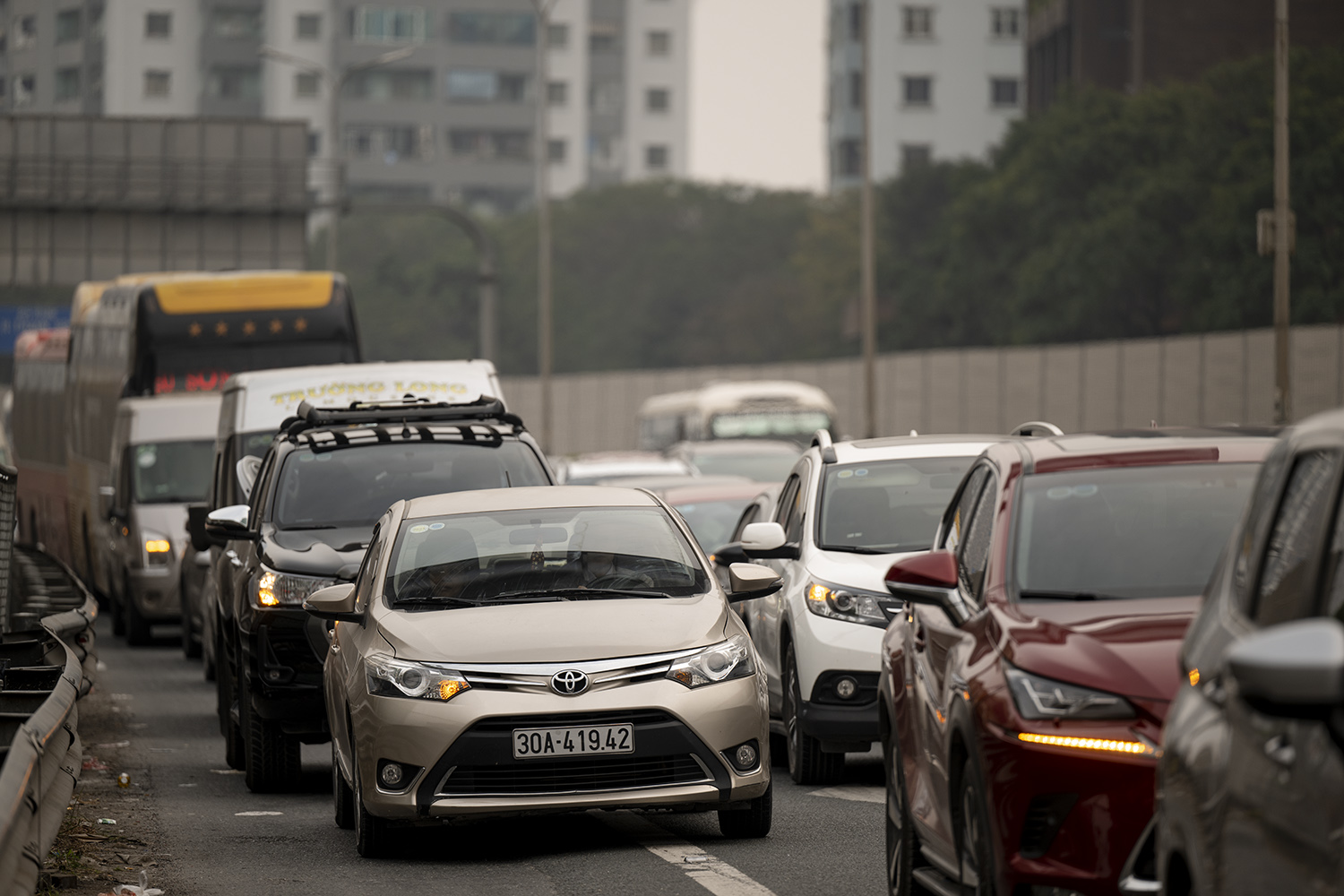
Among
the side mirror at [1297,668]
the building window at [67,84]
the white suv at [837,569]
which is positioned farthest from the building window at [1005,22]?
the side mirror at [1297,668]

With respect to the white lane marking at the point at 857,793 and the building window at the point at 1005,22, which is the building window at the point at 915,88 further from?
the white lane marking at the point at 857,793

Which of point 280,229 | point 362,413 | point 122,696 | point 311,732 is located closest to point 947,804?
point 311,732

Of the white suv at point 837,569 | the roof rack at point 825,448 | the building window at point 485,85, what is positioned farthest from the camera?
the building window at point 485,85

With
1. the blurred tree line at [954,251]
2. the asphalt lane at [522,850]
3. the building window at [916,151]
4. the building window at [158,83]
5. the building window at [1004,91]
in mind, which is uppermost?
the building window at [158,83]

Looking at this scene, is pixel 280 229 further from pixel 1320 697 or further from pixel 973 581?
pixel 1320 697

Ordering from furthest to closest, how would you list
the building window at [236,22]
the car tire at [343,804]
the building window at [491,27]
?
the building window at [491,27] → the building window at [236,22] → the car tire at [343,804]

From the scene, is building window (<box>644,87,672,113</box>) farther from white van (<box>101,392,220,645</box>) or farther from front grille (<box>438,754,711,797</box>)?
front grille (<box>438,754,711,797</box>)

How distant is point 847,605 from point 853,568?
258 mm

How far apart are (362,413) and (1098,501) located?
749 cm

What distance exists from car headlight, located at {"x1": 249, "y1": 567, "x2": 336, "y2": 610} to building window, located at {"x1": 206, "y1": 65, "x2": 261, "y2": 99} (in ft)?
465

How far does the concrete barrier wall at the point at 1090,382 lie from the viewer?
38.8m

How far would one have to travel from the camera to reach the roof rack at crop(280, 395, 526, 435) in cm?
1370

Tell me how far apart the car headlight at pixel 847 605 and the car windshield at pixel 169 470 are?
13.3 meters

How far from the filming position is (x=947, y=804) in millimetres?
6797
